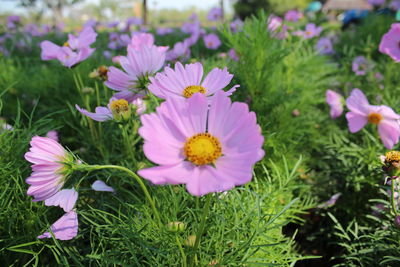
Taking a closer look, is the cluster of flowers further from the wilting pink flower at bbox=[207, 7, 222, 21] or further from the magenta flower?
the wilting pink flower at bbox=[207, 7, 222, 21]

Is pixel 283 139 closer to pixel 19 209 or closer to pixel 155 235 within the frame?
pixel 155 235

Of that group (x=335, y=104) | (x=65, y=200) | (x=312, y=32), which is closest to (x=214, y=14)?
(x=312, y=32)

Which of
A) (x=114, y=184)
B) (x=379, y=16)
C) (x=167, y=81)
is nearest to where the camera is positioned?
(x=167, y=81)

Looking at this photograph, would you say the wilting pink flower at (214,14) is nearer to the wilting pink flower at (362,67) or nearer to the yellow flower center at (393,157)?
the wilting pink flower at (362,67)

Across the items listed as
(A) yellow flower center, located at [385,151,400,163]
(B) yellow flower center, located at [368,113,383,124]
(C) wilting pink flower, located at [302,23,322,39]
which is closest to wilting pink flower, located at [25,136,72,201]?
(A) yellow flower center, located at [385,151,400,163]

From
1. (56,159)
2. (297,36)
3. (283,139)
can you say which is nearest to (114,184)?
(56,159)

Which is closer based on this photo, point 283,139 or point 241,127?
point 241,127
